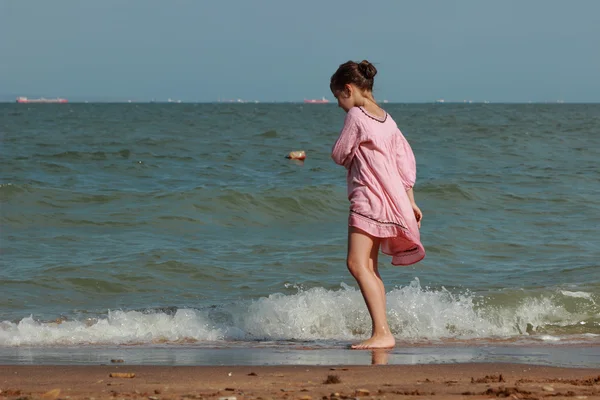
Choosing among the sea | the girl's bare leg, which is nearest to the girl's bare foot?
the girl's bare leg

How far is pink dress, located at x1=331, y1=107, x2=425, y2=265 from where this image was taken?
5008mm

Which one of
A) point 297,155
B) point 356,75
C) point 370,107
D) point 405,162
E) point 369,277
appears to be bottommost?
point 369,277

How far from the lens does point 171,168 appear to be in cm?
1817

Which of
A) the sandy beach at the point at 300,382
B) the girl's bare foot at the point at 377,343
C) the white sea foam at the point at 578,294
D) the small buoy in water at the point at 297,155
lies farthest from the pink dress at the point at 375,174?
the small buoy in water at the point at 297,155

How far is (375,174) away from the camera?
504 cm

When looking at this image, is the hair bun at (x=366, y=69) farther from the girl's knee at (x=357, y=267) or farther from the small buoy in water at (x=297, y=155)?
the small buoy in water at (x=297, y=155)

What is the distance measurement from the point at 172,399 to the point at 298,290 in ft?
13.0

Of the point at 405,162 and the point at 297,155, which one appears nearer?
the point at 405,162

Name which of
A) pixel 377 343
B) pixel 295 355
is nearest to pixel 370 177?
pixel 377 343

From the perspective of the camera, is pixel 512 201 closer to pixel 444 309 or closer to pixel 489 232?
pixel 489 232

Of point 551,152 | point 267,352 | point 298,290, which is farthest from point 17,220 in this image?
point 551,152

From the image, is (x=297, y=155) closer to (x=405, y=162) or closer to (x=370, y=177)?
(x=405, y=162)

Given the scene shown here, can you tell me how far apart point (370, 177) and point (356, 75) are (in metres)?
0.58

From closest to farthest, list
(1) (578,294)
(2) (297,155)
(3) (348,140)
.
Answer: (3) (348,140), (1) (578,294), (2) (297,155)
